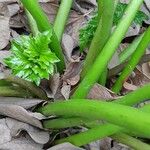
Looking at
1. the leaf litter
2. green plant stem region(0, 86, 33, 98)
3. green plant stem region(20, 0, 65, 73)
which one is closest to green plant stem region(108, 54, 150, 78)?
the leaf litter

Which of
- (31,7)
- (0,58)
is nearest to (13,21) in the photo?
(0,58)

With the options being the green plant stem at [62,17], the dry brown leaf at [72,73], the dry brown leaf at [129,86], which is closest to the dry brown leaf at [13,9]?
the green plant stem at [62,17]

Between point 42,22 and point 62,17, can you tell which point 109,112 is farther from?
point 62,17

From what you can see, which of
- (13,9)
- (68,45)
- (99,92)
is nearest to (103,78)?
(99,92)

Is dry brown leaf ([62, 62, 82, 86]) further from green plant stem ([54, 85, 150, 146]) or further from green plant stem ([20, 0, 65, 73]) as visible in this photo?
green plant stem ([54, 85, 150, 146])

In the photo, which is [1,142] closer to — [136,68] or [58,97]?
[58,97]
